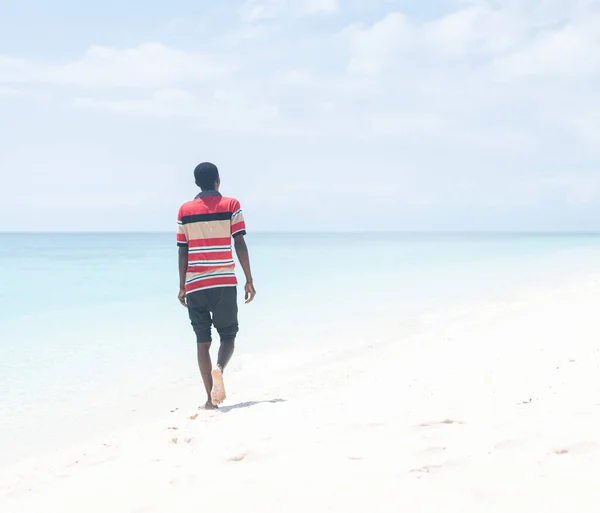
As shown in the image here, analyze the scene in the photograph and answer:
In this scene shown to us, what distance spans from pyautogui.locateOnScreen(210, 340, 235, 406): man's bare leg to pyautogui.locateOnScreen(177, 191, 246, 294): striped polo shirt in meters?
0.57

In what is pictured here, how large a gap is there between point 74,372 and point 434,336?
5.29m

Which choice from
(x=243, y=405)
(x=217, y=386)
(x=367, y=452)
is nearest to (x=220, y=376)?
(x=217, y=386)

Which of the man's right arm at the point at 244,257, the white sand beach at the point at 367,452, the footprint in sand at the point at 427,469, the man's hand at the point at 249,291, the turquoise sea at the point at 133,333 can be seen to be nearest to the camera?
the white sand beach at the point at 367,452

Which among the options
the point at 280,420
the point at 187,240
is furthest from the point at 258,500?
the point at 187,240

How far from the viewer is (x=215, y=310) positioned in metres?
4.95

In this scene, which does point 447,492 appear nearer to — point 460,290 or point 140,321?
point 140,321

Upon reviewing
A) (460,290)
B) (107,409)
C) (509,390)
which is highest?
(509,390)

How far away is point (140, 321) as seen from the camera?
13086mm

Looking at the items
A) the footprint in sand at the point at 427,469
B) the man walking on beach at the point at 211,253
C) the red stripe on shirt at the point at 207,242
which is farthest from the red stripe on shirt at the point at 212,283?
the footprint in sand at the point at 427,469

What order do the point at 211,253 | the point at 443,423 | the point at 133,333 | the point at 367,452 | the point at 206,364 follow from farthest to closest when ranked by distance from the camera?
the point at 133,333
the point at 206,364
the point at 211,253
the point at 443,423
the point at 367,452

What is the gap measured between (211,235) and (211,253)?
150 mm

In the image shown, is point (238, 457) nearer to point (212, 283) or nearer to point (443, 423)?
point (443, 423)

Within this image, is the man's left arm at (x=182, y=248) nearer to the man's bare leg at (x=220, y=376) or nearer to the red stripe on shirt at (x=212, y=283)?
the red stripe on shirt at (x=212, y=283)

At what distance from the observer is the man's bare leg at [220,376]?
496cm
